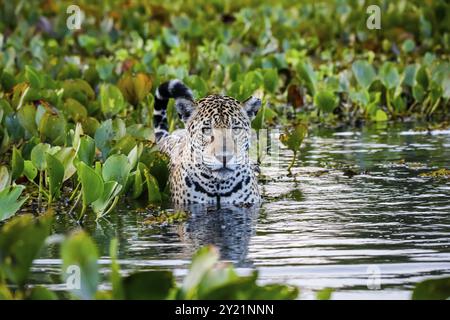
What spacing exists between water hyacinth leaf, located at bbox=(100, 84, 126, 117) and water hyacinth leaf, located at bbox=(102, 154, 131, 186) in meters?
4.25

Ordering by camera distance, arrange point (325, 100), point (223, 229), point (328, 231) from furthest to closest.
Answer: point (325, 100) < point (223, 229) < point (328, 231)

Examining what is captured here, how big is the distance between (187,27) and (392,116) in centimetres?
756

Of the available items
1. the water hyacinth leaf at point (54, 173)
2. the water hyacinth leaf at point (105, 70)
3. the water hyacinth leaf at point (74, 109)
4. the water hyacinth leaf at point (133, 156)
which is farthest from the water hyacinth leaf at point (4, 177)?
the water hyacinth leaf at point (105, 70)

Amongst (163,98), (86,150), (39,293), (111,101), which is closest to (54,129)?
(86,150)

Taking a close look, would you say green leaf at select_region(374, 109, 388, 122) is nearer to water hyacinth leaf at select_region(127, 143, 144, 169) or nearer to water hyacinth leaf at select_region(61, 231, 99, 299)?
water hyacinth leaf at select_region(127, 143, 144, 169)

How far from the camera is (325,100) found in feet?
52.6

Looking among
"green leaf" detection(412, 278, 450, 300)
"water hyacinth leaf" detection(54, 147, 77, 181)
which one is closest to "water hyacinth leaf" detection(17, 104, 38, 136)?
"water hyacinth leaf" detection(54, 147, 77, 181)

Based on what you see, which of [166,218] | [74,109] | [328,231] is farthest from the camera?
[74,109]

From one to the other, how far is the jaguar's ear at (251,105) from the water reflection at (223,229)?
903 millimetres

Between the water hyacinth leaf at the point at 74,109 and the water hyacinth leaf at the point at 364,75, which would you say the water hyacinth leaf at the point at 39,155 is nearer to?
the water hyacinth leaf at the point at 74,109

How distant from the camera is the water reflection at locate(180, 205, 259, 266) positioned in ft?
30.9

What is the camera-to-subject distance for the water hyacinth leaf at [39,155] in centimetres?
1110

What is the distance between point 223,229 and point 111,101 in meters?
5.20

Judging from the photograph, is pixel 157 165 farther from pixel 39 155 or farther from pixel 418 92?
pixel 418 92
